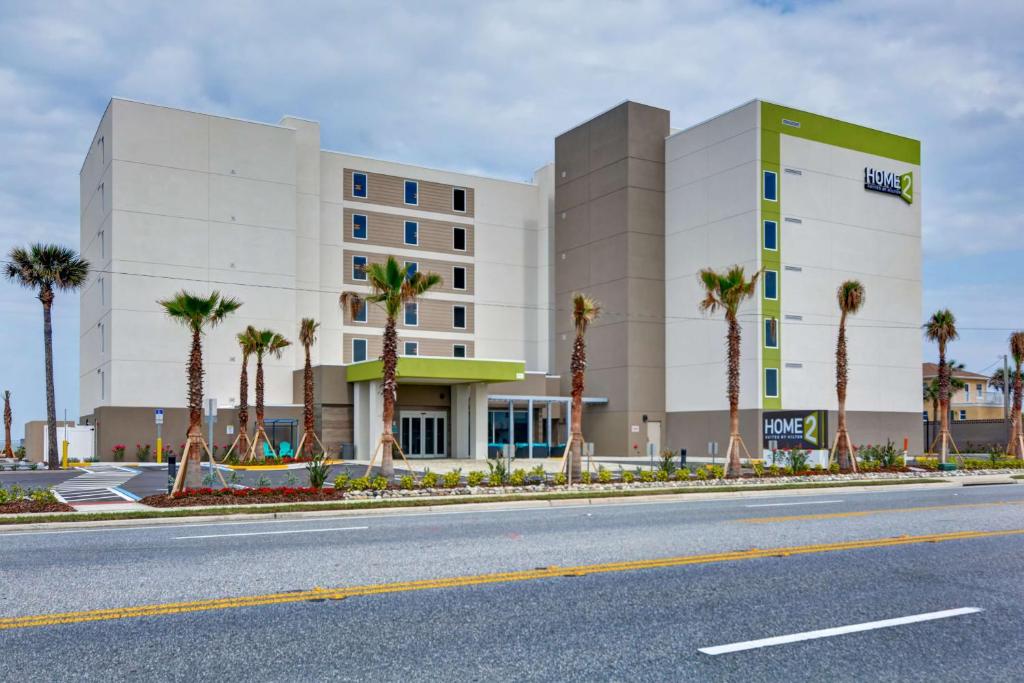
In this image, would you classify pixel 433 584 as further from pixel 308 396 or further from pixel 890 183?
pixel 890 183

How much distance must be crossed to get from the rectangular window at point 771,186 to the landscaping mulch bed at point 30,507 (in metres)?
Answer: 38.7

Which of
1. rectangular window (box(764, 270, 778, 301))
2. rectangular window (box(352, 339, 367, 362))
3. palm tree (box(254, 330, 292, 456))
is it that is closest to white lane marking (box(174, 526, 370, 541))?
palm tree (box(254, 330, 292, 456))

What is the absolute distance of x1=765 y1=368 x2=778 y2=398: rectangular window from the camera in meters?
48.4

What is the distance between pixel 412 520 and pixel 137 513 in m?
5.69

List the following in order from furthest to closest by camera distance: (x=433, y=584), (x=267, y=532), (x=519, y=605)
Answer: (x=267, y=532) < (x=433, y=584) < (x=519, y=605)

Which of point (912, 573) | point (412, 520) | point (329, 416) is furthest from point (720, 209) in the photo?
point (912, 573)

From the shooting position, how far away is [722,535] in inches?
528

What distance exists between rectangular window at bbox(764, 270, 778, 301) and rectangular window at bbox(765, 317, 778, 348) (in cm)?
119

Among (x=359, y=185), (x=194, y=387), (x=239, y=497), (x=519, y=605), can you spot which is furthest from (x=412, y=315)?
(x=519, y=605)

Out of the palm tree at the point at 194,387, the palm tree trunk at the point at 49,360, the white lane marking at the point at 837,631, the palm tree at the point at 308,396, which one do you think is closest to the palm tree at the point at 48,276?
the palm tree trunk at the point at 49,360

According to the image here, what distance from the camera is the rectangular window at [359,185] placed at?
5650 cm

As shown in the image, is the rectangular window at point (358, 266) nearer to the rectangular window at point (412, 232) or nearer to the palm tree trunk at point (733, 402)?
the rectangular window at point (412, 232)

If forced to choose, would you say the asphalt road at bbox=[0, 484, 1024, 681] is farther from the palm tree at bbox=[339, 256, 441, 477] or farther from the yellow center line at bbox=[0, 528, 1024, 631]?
the palm tree at bbox=[339, 256, 441, 477]

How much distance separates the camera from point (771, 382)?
4859cm
